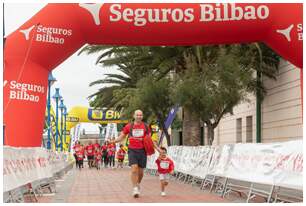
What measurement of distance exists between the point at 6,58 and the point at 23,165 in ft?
13.5

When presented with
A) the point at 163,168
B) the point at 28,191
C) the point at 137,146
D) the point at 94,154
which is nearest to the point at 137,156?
the point at 137,146

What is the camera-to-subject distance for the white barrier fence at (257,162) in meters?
8.41

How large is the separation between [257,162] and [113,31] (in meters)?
5.56

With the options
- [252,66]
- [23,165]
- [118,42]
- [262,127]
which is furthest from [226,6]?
[262,127]

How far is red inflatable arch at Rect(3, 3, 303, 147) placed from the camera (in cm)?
1313

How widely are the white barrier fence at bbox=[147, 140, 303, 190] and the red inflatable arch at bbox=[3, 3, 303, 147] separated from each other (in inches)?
117

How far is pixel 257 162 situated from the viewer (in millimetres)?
9773

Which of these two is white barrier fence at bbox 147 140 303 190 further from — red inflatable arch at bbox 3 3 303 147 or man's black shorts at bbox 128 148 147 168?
red inflatable arch at bbox 3 3 303 147

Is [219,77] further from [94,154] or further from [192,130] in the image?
[94,154]

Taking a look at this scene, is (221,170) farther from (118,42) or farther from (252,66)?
(252,66)

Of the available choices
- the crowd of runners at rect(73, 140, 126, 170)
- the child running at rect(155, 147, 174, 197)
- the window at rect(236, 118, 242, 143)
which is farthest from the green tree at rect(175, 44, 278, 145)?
the crowd of runners at rect(73, 140, 126, 170)

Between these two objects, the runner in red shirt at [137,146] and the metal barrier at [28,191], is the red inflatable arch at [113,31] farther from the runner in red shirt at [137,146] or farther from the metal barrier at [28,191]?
the runner in red shirt at [137,146]

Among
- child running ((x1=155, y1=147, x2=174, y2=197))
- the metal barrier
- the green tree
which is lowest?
the metal barrier

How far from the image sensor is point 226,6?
1362 centimetres
